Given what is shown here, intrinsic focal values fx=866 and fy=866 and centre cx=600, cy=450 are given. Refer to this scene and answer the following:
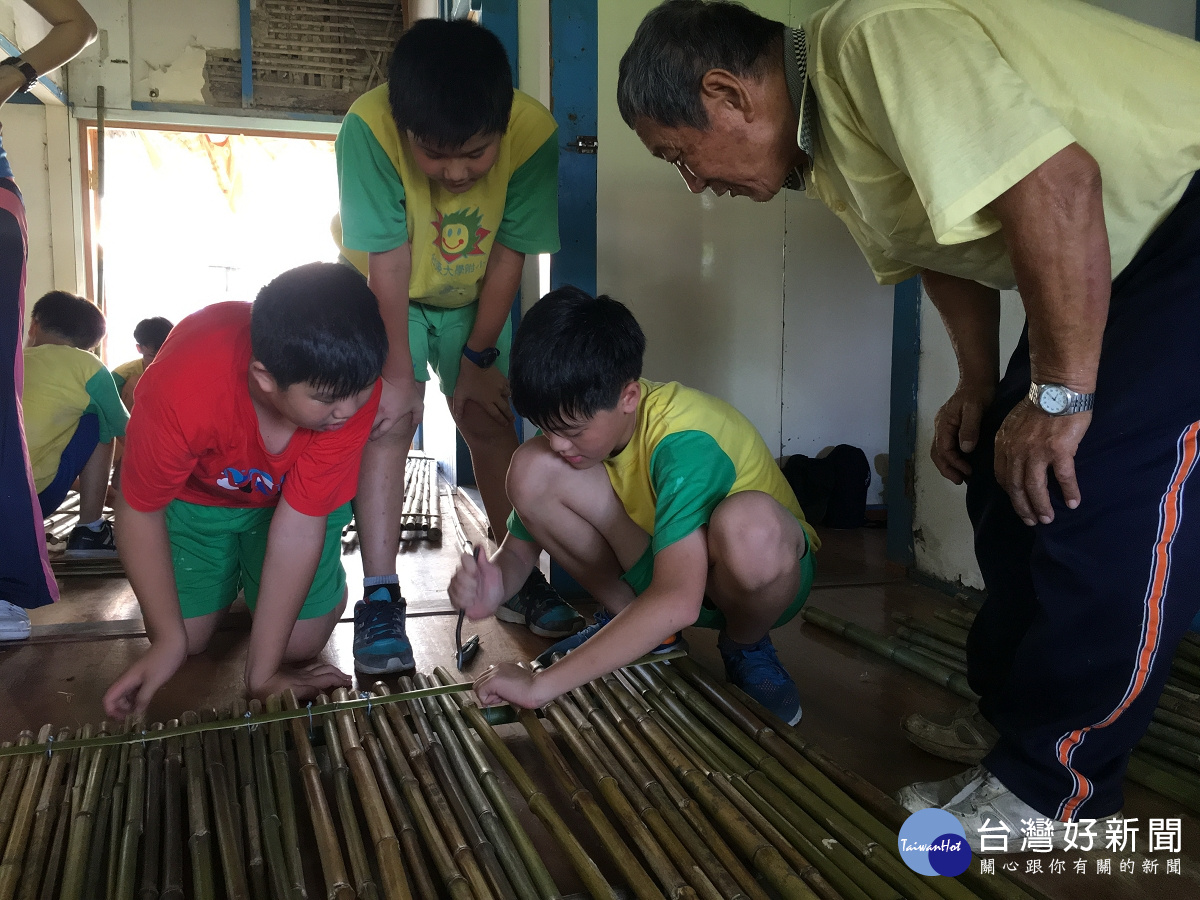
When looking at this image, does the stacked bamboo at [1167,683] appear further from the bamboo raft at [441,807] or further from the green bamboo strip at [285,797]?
the green bamboo strip at [285,797]

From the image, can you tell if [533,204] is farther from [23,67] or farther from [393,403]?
[23,67]

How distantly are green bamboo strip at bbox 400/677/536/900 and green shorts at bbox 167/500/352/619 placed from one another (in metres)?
0.55

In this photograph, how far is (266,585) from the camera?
1407 mm

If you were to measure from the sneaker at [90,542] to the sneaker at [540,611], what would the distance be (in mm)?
1428

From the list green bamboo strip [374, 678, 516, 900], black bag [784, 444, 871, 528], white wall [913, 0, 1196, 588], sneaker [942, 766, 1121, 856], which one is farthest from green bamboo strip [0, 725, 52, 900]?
black bag [784, 444, 871, 528]

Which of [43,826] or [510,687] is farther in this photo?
[510,687]

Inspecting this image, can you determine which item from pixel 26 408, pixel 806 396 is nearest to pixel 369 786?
pixel 26 408

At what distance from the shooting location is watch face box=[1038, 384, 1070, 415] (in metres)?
0.90

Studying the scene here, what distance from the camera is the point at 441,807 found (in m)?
1.01

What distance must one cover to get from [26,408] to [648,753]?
2.04m

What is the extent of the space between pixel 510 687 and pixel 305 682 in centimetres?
42

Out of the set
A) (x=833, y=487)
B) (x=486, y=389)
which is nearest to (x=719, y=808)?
(x=486, y=389)

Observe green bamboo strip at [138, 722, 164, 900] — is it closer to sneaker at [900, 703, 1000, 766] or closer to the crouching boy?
the crouching boy

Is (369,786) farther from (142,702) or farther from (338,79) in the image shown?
(338,79)
